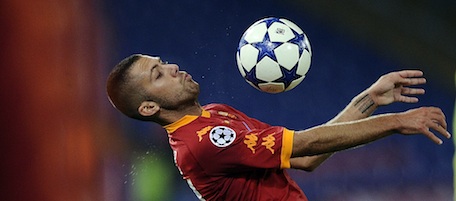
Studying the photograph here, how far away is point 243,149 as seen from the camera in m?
3.48

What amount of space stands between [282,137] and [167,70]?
70cm

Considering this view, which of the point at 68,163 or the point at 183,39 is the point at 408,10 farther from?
the point at 68,163

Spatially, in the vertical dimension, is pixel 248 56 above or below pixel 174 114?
above

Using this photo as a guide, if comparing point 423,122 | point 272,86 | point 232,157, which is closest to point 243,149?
point 232,157

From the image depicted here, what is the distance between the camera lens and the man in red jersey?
11.2 ft

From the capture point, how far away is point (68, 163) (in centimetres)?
548

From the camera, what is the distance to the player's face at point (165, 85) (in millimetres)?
3762

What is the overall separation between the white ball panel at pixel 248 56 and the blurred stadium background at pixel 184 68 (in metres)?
1.75

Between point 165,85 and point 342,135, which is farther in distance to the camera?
point 165,85

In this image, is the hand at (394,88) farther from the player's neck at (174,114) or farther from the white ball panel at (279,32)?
the player's neck at (174,114)

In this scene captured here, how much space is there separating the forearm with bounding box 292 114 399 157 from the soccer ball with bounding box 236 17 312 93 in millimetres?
457

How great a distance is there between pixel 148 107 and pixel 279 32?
726 mm

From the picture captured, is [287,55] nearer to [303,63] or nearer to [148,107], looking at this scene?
[303,63]

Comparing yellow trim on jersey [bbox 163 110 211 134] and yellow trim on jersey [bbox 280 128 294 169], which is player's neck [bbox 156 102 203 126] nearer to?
yellow trim on jersey [bbox 163 110 211 134]
